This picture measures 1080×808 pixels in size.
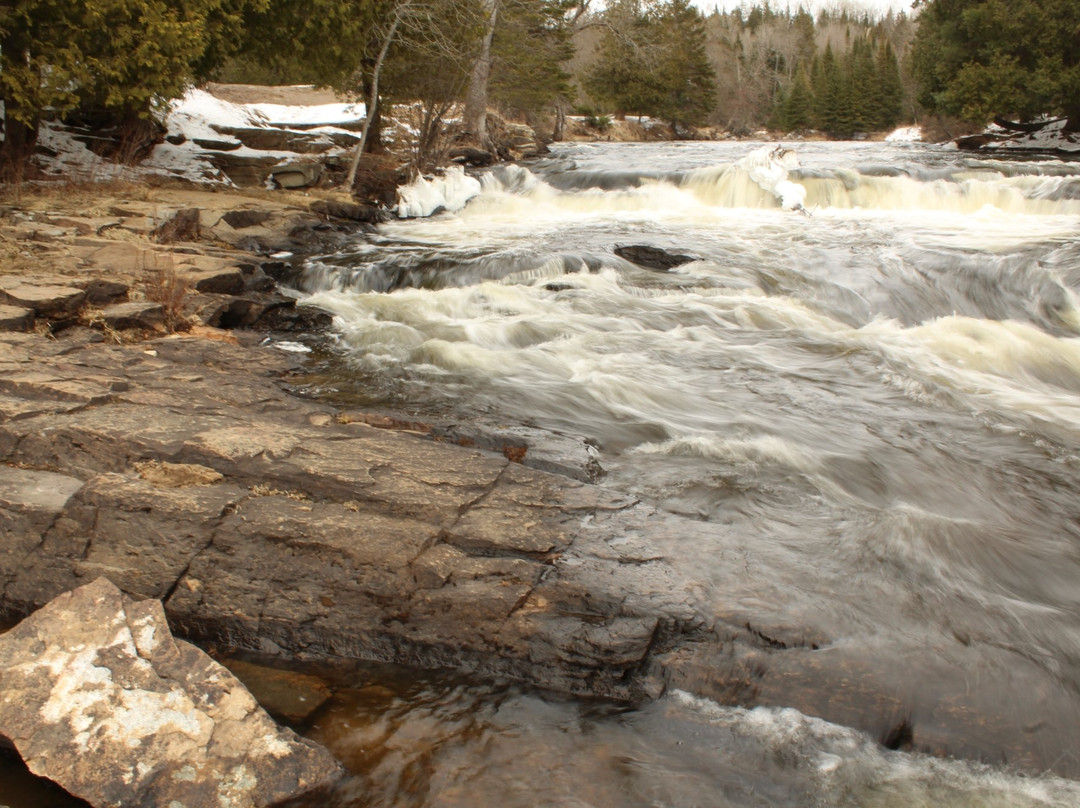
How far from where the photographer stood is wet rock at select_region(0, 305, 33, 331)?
5418 millimetres

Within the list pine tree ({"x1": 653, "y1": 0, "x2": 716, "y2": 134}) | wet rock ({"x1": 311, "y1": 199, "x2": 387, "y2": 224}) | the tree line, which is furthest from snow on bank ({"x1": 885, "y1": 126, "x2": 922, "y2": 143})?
A: wet rock ({"x1": 311, "y1": 199, "x2": 387, "y2": 224})

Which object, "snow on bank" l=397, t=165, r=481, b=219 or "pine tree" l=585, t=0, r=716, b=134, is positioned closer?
"snow on bank" l=397, t=165, r=481, b=219

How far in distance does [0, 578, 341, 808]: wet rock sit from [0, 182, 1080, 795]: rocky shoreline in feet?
1.69

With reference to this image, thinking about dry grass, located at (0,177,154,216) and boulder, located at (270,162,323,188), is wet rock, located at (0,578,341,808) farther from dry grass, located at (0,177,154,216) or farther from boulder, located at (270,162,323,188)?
boulder, located at (270,162,323,188)

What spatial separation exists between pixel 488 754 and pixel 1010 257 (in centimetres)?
1029

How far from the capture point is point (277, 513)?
3311 millimetres

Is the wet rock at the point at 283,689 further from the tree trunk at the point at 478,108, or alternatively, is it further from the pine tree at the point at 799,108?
the pine tree at the point at 799,108

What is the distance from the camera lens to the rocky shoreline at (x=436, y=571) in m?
2.75

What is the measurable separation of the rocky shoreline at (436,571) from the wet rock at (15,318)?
129 centimetres

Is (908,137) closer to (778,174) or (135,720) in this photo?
(778,174)

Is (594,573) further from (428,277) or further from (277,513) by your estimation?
(428,277)

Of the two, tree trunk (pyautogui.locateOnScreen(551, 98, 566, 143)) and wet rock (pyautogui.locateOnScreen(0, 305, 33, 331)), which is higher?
wet rock (pyautogui.locateOnScreen(0, 305, 33, 331))

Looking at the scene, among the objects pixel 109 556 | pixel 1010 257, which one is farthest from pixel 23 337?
pixel 1010 257

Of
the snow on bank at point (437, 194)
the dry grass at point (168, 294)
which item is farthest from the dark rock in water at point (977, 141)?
the dry grass at point (168, 294)
